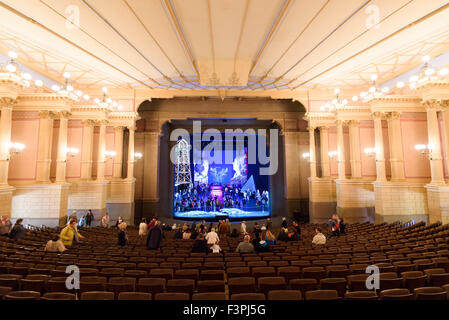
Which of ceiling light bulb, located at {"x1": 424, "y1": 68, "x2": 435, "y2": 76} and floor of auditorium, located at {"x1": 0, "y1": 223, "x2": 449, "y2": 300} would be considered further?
ceiling light bulb, located at {"x1": 424, "y1": 68, "x2": 435, "y2": 76}

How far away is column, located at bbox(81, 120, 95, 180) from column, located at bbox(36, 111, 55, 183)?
95.3 inches

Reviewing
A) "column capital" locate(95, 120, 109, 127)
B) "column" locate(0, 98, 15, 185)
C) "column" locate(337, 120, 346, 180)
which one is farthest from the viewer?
"column" locate(337, 120, 346, 180)

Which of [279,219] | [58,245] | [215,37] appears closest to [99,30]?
[215,37]

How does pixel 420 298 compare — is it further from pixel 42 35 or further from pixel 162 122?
pixel 162 122

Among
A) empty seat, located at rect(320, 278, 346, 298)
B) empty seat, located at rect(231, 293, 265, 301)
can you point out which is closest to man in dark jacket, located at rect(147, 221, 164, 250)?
empty seat, located at rect(231, 293, 265, 301)

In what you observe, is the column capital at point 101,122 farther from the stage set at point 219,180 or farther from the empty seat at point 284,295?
the empty seat at point 284,295

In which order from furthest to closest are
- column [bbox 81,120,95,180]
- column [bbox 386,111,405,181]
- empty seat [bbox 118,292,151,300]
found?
column [bbox 81,120,95,180] → column [bbox 386,111,405,181] → empty seat [bbox 118,292,151,300]

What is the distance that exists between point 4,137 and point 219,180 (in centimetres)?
1721

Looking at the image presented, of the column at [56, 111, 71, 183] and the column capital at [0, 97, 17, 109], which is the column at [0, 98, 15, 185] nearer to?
the column capital at [0, 97, 17, 109]

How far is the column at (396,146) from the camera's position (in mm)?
12414

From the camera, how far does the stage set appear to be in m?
23.4

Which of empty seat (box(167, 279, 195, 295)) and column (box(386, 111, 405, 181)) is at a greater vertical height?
column (box(386, 111, 405, 181))

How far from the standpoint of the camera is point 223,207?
2336 centimetres

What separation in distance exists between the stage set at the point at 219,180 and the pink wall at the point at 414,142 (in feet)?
41.4
